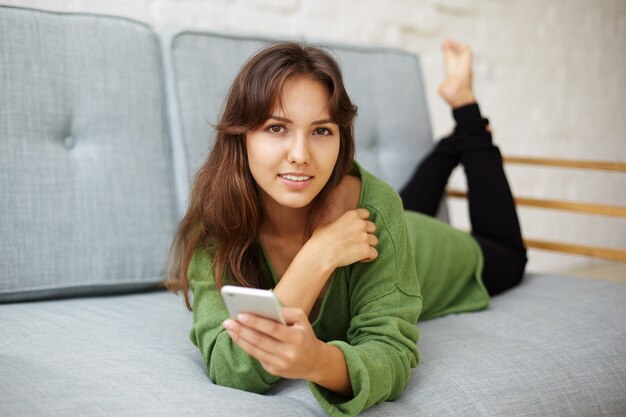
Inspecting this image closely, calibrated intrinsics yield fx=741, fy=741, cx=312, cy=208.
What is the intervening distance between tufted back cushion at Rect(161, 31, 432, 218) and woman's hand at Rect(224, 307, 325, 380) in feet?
2.78

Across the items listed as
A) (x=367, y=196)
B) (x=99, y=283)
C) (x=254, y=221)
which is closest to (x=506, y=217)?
(x=367, y=196)

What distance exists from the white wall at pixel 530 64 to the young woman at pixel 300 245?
1.07 metres

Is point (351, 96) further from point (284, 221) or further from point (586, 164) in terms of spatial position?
point (284, 221)

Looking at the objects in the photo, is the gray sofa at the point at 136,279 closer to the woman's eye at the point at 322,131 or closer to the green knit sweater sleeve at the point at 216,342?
the green knit sweater sleeve at the point at 216,342

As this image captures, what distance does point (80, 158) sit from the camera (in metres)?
1.65

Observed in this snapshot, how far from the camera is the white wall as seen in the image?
2555 mm

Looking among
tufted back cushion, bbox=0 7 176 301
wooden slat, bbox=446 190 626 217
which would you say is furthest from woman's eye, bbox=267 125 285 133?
wooden slat, bbox=446 190 626 217

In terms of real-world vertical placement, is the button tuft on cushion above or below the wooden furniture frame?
above

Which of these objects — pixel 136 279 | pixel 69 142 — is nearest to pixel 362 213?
pixel 136 279

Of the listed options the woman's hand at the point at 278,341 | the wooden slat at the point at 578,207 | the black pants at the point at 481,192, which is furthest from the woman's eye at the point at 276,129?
the wooden slat at the point at 578,207

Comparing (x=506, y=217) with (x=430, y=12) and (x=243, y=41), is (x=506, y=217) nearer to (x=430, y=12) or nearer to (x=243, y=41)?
(x=243, y=41)

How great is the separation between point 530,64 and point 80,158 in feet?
7.98

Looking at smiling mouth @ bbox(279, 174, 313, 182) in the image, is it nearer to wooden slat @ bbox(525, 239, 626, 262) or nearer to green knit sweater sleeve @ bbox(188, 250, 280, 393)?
green knit sweater sleeve @ bbox(188, 250, 280, 393)

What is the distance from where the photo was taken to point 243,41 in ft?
6.36
